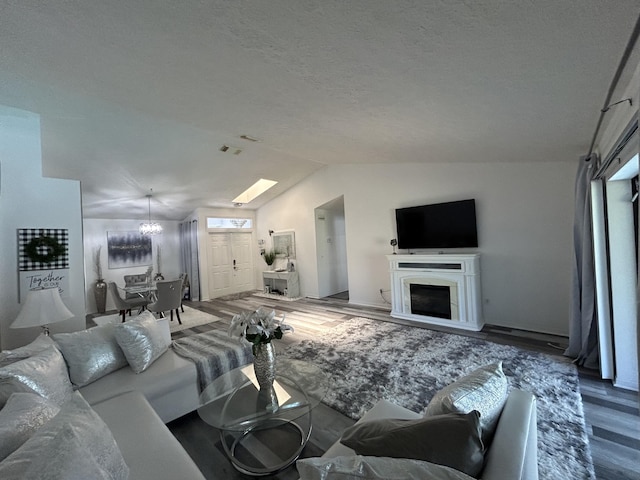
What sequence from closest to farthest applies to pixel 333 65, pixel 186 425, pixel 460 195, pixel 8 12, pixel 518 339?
1. pixel 8 12
2. pixel 333 65
3. pixel 186 425
4. pixel 518 339
5. pixel 460 195

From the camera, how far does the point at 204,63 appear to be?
1.93m

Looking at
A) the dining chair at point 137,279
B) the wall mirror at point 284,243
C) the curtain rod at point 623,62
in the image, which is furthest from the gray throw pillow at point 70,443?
the dining chair at point 137,279

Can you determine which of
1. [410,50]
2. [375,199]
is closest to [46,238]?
[410,50]

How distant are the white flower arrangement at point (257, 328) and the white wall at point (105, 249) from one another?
645cm

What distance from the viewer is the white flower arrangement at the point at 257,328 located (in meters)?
1.92

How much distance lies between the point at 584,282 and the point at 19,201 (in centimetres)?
629

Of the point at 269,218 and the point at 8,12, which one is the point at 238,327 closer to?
the point at 8,12

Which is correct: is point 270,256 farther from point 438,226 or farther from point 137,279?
point 438,226

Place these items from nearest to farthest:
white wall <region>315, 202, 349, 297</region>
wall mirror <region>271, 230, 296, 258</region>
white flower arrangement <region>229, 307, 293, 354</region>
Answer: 1. white flower arrangement <region>229, 307, 293, 354</region>
2. white wall <region>315, 202, 349, 297</region>
3. wall mirror <region>271, 230, 296, 258</region>

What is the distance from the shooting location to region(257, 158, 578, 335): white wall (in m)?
3.62

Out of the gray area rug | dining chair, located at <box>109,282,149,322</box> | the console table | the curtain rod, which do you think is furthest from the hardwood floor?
the console table

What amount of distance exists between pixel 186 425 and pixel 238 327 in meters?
1.02

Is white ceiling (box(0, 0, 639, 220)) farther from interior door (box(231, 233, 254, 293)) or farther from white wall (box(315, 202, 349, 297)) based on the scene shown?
interior door (box(231, 233, 254, 293))

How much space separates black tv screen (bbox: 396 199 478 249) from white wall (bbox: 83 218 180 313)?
651 cm
